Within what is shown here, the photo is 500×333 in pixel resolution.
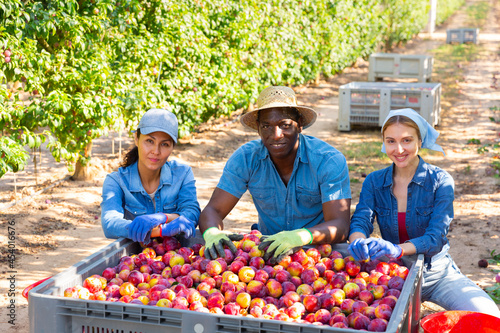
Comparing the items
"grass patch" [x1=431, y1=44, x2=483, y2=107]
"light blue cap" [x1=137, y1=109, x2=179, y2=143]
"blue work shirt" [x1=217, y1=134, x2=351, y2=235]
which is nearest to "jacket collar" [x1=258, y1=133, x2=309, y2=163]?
"blue work shirt" [x1=217, y1=134, x2=351, y2=235]

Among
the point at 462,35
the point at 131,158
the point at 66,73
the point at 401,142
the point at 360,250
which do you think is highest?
the point at 462,35

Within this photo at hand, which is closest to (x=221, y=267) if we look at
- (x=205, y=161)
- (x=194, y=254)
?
(x=194, y=254)

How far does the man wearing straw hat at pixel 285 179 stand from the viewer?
2945mm

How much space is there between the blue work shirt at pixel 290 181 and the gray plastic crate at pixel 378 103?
233 inches

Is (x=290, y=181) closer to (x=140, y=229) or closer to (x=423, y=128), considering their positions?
(x=423, y=128)

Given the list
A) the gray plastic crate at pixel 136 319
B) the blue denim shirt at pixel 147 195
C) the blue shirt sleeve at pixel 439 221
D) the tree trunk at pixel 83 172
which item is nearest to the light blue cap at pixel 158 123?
the blue denim shirt at pixel 147 195

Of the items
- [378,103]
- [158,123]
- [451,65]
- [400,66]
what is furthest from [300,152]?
[451,65]

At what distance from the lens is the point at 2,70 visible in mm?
4977

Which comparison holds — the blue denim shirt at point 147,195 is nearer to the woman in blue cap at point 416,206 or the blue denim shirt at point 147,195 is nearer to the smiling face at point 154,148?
the smiling face at point 154,148

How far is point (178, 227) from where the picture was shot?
110 inches

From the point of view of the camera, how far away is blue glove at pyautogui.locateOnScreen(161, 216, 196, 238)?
2777 mm

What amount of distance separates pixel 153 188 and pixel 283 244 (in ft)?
3.13

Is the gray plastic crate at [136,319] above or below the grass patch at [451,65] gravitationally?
below

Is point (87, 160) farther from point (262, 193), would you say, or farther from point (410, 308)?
point (410, 308)
